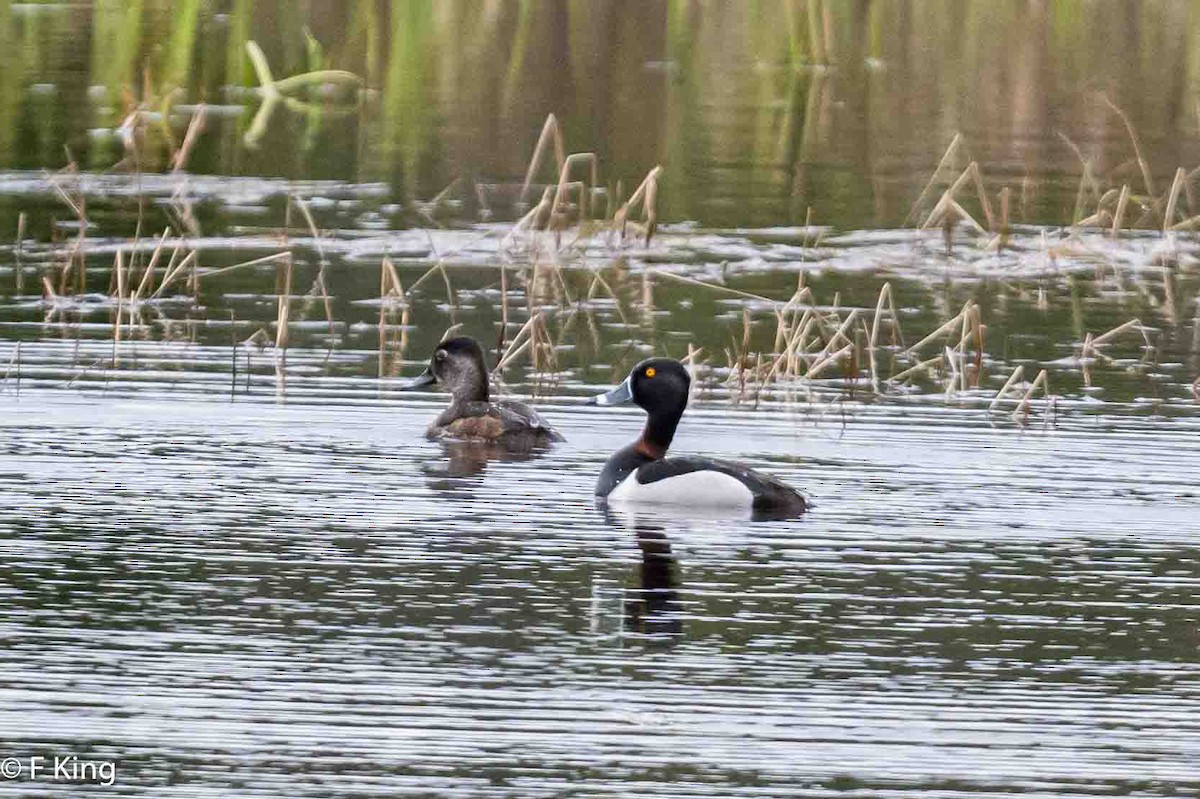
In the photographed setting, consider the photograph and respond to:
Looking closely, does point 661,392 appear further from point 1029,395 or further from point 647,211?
point 647,211

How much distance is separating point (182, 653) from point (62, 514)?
247 centimetres

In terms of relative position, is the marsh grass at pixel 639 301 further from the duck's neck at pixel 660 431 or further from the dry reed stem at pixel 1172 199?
the duck's neck at pixel 660 431

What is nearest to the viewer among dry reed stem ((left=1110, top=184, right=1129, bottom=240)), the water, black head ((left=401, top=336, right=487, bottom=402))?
the water

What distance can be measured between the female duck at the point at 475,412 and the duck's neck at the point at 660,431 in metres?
0.82

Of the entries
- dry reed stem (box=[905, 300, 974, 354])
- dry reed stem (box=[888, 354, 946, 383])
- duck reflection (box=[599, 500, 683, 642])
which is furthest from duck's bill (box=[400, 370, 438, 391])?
dry reed stem (box=[905, 300, 974, 354])

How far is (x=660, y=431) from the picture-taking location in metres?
13.4

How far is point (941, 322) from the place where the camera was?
18156 mm

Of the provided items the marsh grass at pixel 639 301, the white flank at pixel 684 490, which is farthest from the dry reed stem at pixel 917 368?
the white flank at pixel 684 490

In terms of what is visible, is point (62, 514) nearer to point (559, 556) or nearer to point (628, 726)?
point (559, 556)

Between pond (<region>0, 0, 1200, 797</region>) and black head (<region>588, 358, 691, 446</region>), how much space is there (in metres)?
0.48

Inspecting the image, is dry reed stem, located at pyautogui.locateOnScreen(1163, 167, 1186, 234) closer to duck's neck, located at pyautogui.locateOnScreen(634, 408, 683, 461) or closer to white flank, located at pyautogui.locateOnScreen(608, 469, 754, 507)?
duck's neck, located at pyautogui.locateOnScreen(634, 408, 683, 461)

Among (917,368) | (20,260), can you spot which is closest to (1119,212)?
(917,368)

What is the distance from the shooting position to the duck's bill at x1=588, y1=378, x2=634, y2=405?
44.9 feet

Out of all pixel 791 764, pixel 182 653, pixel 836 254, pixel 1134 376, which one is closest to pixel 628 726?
pixel 791 764
